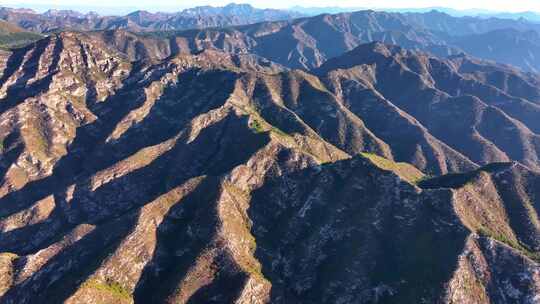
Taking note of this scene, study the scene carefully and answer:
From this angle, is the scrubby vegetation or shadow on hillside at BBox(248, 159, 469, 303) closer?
the scrubby vegetation

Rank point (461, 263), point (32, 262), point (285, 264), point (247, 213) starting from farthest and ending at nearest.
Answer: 1. point (247, 213)
2. point (285, 264)
3. point (32, 262)
4. point (461, 263)

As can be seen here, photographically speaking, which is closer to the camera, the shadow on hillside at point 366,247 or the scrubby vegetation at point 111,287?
the scrubby vegetation at point 111,287

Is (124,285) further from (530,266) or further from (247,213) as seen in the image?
(530,266)

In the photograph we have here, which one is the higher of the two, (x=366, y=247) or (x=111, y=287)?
(x=366, y=247)

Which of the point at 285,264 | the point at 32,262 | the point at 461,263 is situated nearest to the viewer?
the point at 461,263

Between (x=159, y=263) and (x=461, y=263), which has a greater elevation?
(x=461, y=263)

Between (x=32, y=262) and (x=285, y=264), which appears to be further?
(x=285, y=264)

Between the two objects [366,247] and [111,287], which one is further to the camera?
[366,247]

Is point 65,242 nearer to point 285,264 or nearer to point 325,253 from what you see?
point 285,264

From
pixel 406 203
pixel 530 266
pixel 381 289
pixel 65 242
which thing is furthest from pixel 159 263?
pixel 530 266
